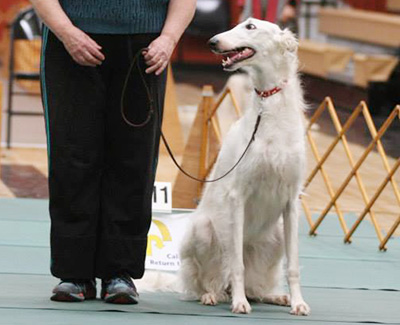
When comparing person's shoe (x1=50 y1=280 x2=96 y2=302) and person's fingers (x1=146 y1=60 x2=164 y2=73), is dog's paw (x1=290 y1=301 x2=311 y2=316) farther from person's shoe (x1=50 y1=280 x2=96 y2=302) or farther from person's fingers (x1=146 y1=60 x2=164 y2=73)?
person's fingers (x1=146 y1=60 x2=164 y2=73)

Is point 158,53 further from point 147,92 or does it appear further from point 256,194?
point 256,194

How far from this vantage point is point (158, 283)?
16.7ft

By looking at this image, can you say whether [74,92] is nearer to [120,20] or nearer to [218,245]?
[120,20]

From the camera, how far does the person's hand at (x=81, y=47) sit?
4.31m

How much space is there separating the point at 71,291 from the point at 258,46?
124 centimetres

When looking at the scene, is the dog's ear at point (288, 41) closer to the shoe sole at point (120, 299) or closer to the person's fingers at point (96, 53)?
the person's fingers at point (96, 53)

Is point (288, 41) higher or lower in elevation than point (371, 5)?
higher

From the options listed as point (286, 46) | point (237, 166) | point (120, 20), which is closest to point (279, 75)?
point (286, 46)

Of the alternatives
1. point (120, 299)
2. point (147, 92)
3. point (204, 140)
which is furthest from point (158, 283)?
point (204, 140)

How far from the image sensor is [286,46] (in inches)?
183

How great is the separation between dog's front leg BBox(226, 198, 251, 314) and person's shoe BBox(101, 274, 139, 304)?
409 mm

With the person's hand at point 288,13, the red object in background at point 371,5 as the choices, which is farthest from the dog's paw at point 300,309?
the red object in background at point 371,5

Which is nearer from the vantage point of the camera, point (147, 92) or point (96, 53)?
point (96, 53)

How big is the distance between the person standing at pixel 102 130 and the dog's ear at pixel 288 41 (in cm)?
39
